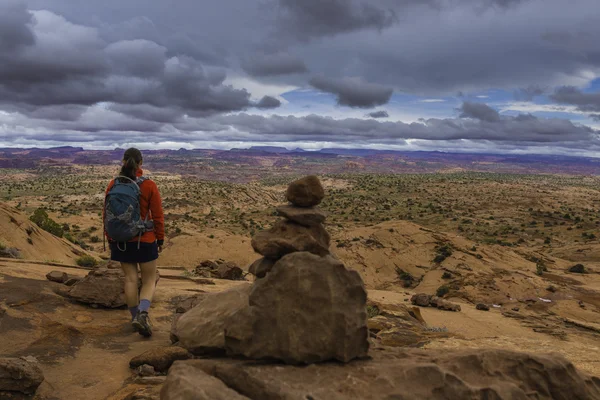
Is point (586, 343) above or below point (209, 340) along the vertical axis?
below

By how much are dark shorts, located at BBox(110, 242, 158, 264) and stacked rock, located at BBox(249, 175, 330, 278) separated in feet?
6.88

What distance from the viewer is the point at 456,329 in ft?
45.9

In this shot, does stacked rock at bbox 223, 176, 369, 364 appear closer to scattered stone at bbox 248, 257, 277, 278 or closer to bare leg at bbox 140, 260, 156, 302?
scattered stone at bbox 248, 257, 277, 278

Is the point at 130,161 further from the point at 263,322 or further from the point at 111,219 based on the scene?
the point at 263,322

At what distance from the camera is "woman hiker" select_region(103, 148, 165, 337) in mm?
6574

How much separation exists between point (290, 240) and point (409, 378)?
252 cm

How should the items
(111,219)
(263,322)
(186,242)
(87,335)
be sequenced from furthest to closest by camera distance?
(186,242)
(87,335)
(111,219)
(263,322)

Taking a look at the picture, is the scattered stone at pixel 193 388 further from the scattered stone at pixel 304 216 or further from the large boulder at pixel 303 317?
the scattered stone at pixel 304 216

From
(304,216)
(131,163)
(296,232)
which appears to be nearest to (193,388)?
(296,232)

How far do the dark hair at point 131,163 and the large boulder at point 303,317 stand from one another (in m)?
3.24

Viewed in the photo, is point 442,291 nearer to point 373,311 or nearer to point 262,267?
point 373,311

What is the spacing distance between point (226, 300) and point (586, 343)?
40.6 ft

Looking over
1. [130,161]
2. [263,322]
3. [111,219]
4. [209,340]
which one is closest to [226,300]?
[209,340]

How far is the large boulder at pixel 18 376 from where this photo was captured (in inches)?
185
